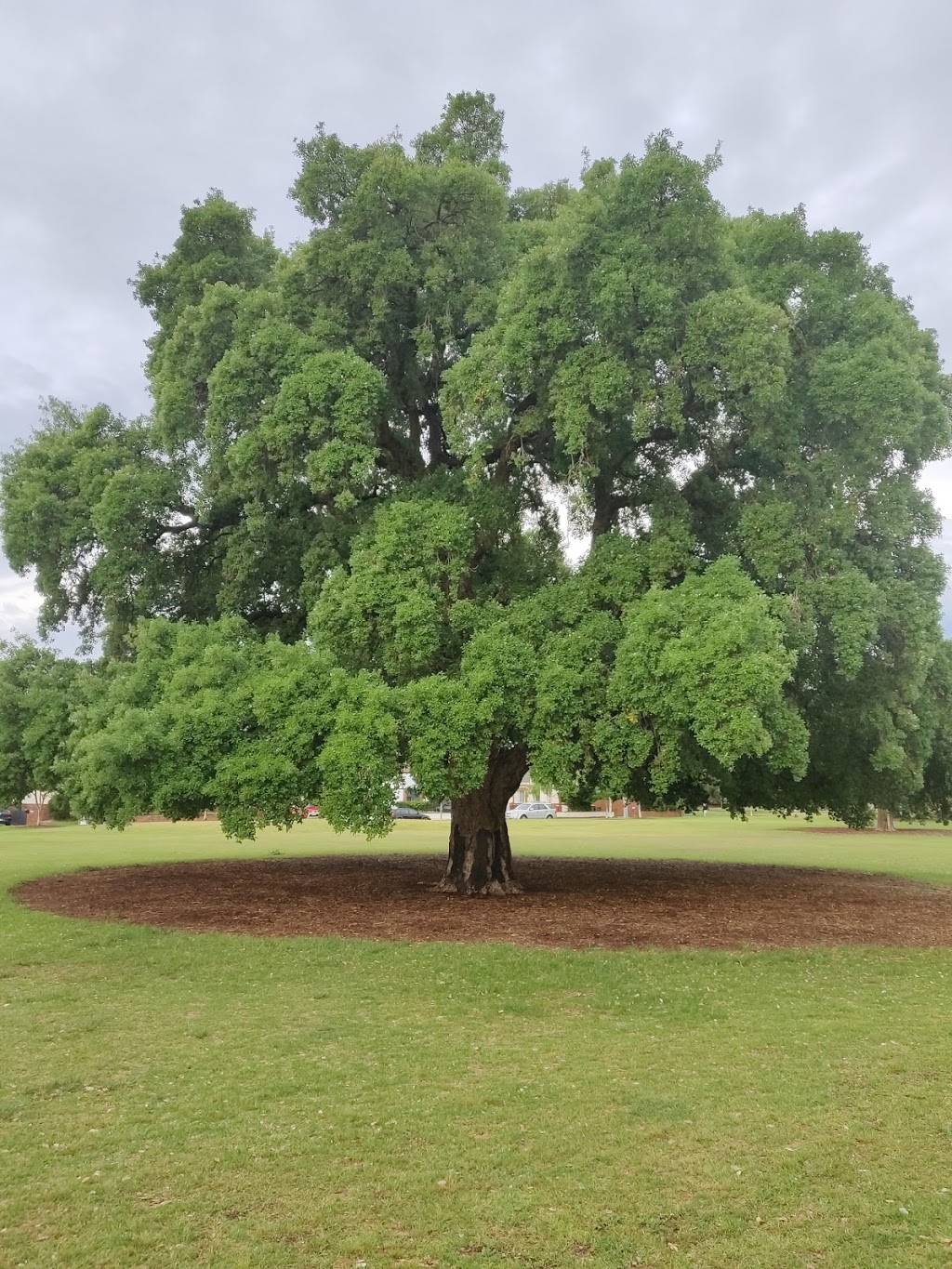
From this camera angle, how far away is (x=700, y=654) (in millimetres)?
13844

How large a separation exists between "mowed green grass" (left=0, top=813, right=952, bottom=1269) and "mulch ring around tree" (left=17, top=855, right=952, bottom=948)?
177 cm

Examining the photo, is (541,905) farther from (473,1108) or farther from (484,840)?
Answer: (473,1108)

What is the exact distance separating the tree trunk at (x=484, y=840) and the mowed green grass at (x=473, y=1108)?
6.47 metres

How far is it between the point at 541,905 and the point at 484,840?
8.11 feet

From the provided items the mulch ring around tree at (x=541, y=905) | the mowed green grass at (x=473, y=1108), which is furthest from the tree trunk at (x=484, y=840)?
the mowed green grass at (x=473, y=1108)

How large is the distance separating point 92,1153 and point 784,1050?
6058 millimetres

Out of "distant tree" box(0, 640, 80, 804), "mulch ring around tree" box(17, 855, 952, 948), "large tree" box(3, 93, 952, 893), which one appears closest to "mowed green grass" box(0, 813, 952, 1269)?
"mulch ring around tree" box(17, 855, 952, 948)

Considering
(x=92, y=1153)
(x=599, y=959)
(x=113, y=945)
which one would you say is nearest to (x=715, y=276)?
(x=599, y=959)

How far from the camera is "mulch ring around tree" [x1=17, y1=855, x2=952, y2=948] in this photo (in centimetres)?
1514

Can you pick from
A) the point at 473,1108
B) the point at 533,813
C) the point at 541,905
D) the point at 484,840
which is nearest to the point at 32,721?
the point at 484,840

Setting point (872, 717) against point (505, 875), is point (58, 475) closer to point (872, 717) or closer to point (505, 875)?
point (505, 875)

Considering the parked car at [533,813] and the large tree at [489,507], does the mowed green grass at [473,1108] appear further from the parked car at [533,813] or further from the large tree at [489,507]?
the parked car at [533,813]

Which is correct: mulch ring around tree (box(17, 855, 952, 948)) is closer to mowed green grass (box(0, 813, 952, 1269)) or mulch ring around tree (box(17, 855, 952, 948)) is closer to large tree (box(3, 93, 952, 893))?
mowed green grass (box(0, 813, 952, 1269))

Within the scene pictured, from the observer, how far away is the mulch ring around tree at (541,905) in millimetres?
15141
